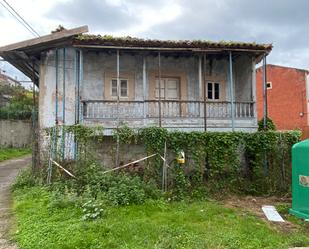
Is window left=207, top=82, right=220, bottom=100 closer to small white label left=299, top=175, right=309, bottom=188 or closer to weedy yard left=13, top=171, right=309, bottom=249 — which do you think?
weedy yard left=13, top=171, right=309, bottom=249

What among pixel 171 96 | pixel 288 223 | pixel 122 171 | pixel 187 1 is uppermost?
pixel 187 1

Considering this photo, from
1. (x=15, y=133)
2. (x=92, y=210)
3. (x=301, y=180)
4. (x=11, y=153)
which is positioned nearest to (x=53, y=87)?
(x=92, y=210)

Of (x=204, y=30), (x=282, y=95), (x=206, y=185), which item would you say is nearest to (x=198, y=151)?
(x=206, y=185)

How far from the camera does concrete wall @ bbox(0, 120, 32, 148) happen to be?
88.6 feet

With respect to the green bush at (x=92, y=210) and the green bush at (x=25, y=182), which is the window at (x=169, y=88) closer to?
the green bush at (x=25, y=182)

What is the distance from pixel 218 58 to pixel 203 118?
3247mm

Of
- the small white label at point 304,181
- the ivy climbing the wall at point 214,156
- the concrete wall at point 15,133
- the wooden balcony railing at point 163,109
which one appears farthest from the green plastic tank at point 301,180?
the concrete wall at point 15,133

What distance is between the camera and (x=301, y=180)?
642 cm

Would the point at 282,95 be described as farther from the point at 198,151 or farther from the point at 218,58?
the point at 198,151

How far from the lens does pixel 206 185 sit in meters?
10.5

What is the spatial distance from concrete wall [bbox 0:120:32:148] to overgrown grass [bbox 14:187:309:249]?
20.3 metres

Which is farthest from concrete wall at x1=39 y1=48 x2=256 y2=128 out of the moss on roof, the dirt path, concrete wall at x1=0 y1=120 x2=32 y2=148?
concrete wall at x1=0 y1=120 x2=32 y2=148

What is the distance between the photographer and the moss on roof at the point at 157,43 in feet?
37.4

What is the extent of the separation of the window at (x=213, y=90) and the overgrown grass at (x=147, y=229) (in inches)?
266
